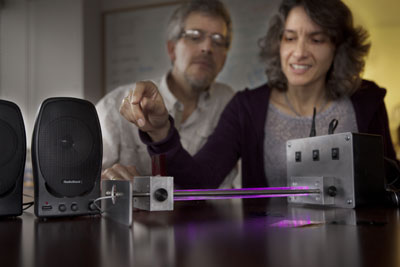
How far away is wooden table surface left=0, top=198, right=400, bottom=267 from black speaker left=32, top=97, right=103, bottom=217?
0.03 m

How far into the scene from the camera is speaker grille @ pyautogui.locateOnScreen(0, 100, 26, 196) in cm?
69

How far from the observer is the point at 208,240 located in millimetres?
464

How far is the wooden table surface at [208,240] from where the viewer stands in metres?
0.37

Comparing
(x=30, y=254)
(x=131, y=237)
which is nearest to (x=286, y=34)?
(x=131, y=237)

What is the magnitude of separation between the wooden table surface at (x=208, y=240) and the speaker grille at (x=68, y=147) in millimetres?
62

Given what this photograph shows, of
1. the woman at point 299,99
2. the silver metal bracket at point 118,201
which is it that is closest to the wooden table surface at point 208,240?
the silver metal bracket at point 118,201

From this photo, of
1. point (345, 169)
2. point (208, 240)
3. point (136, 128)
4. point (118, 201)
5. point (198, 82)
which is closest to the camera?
point (208, 240)

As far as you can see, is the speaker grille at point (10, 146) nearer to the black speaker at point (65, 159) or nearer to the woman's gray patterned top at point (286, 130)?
the black speaker at point (65, 159)

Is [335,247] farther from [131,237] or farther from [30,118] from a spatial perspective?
[30,118]

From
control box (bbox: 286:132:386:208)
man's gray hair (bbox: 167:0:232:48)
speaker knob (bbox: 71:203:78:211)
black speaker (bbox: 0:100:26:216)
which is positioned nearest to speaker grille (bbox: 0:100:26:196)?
black speaker (bbox: 0:100:26:216)

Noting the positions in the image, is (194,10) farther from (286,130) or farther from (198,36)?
(286,130)

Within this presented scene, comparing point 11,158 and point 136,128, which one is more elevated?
point 136,128

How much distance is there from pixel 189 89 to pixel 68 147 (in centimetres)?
114

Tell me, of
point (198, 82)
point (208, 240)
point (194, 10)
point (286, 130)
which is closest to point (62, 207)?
point (208, 240)
